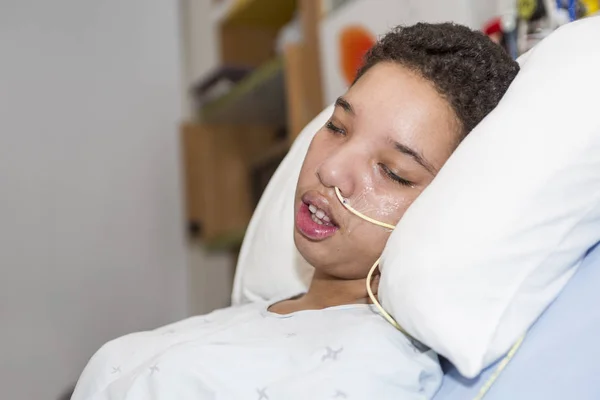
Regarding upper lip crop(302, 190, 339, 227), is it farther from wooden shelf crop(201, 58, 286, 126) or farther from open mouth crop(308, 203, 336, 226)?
wooden shelf crop(201, 58, 286, 126)

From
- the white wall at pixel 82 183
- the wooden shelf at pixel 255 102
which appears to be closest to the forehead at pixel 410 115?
the wooden shelf at pixel 255 102

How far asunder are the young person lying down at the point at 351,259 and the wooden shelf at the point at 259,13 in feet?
5.29

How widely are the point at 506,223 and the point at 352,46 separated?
3.86 ft

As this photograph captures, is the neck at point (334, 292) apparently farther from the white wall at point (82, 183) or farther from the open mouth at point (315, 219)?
the white wall at point (82, 183)

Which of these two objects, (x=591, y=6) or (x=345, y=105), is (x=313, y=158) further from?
(x=591, y=6)

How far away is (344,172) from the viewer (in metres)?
0.82

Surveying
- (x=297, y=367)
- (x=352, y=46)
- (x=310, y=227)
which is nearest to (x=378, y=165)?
(x=310, y=227)

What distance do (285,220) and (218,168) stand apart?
1597mm

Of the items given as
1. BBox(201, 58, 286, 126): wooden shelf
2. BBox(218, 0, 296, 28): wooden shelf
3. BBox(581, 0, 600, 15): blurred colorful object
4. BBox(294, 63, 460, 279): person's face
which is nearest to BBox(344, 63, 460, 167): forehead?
BBox(294, 63, 460, 279): person's face

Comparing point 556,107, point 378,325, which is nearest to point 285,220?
point 378,325

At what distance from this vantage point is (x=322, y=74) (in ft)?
6.50

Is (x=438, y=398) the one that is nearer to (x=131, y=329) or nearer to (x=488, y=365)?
(x=488, y=365)

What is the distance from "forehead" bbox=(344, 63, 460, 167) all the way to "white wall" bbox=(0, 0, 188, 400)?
1.93 meters

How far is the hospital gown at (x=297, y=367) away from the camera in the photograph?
68 centimetres
